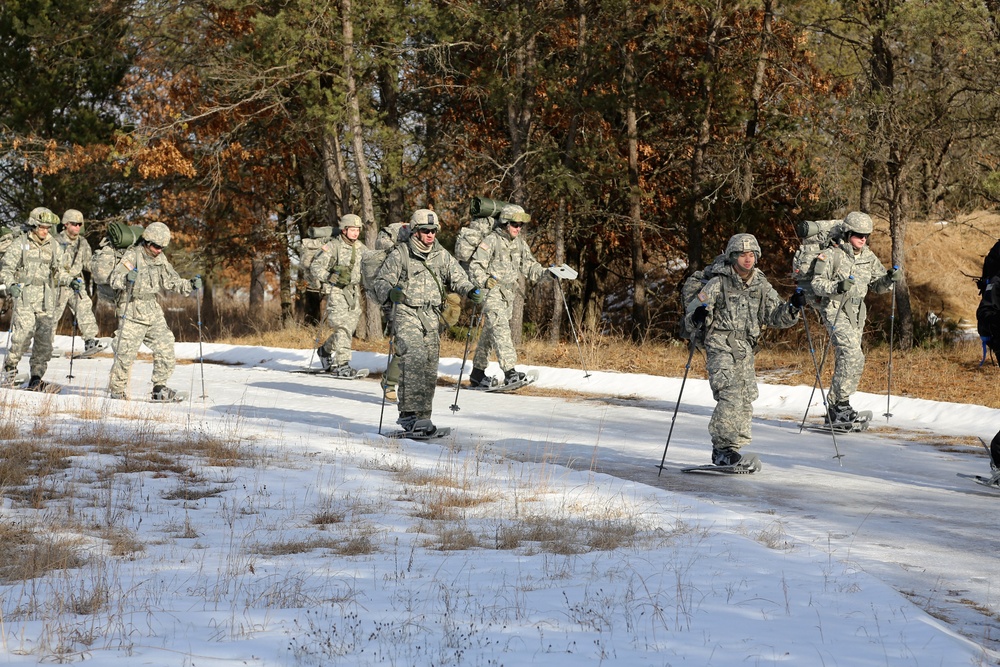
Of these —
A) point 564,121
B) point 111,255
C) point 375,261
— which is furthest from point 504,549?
point 564,121

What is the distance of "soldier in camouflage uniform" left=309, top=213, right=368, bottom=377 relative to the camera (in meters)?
19.8

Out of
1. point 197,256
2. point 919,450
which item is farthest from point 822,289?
point 197,256

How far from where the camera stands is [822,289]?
13.9m

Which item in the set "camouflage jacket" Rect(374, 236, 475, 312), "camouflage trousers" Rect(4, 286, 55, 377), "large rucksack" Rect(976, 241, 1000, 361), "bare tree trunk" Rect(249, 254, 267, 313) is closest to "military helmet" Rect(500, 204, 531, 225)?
"camouflage jacket" Rect(374, 236, 475, 312)

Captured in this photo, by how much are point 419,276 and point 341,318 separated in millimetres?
7404

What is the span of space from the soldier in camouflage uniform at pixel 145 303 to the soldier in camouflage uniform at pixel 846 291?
7891 mm

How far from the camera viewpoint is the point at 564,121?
27.3 metres

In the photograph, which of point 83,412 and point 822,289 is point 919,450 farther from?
point 83,412

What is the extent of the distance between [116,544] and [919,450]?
870 centimetres

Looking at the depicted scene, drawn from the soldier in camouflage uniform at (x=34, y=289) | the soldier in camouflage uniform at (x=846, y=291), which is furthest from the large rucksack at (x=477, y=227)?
the soldier in camouflage uniform at (x=34, y=289)

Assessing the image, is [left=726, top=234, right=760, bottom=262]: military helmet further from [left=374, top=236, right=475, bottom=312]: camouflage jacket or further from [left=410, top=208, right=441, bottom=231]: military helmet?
[left=410, top=208, right=441, bottom=231]: military helmet

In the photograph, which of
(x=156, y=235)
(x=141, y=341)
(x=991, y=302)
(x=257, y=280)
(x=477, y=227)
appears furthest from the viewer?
(x=257, y=280)

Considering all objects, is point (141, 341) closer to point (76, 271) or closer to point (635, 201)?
point (76, 271)

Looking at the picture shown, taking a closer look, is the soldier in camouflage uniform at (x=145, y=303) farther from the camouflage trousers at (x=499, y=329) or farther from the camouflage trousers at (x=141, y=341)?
the camouflage trousers at (x=499, y=329)
